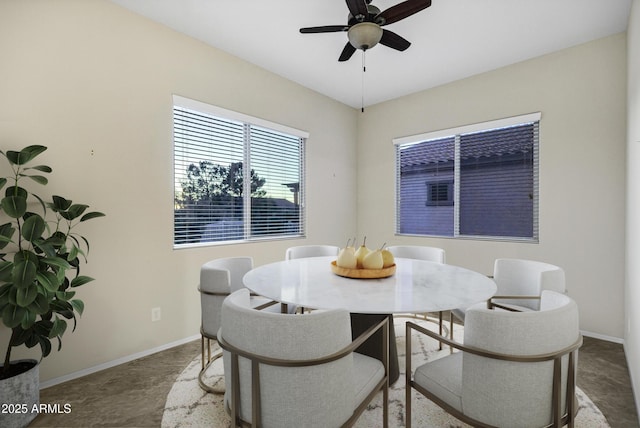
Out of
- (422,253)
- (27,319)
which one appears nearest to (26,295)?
(27,319)

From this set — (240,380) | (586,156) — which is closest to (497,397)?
(240,380)

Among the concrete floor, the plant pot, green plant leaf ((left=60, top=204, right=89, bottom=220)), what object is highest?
green plant leaf ((left=60, top=204, right=89, bottom=220))

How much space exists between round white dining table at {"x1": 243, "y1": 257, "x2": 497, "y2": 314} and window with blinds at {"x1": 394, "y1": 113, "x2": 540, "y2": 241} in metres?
1.86

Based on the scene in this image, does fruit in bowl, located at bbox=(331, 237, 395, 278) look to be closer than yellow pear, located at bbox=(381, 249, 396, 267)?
Yes

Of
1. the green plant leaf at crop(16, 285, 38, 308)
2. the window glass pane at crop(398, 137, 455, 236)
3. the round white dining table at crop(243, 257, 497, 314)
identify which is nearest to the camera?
the round white dining table at crop(243, 257, 497, 314)

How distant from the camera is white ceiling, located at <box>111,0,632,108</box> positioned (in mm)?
2438

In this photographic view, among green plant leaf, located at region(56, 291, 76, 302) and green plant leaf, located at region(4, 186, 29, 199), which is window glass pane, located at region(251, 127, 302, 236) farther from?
green plant leaf, located at region(4, 186, 29, 199)

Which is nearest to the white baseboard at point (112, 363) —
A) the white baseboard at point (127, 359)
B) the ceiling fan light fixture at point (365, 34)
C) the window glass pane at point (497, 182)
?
the white baseboard at point (127, 359)

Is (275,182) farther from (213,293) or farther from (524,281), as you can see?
(524,281)

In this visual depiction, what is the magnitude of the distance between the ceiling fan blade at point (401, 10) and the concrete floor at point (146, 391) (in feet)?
8.68

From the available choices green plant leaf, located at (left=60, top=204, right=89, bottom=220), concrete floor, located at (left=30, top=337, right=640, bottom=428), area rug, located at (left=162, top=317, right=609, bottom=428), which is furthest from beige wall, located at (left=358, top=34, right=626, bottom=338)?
green plant leaf, located at (left=60, top=204, right=89, bottom=220)

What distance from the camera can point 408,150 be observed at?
14.4 ft

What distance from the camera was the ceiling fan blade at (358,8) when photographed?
1.79 metres

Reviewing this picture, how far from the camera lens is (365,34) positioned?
1941 millimetres
